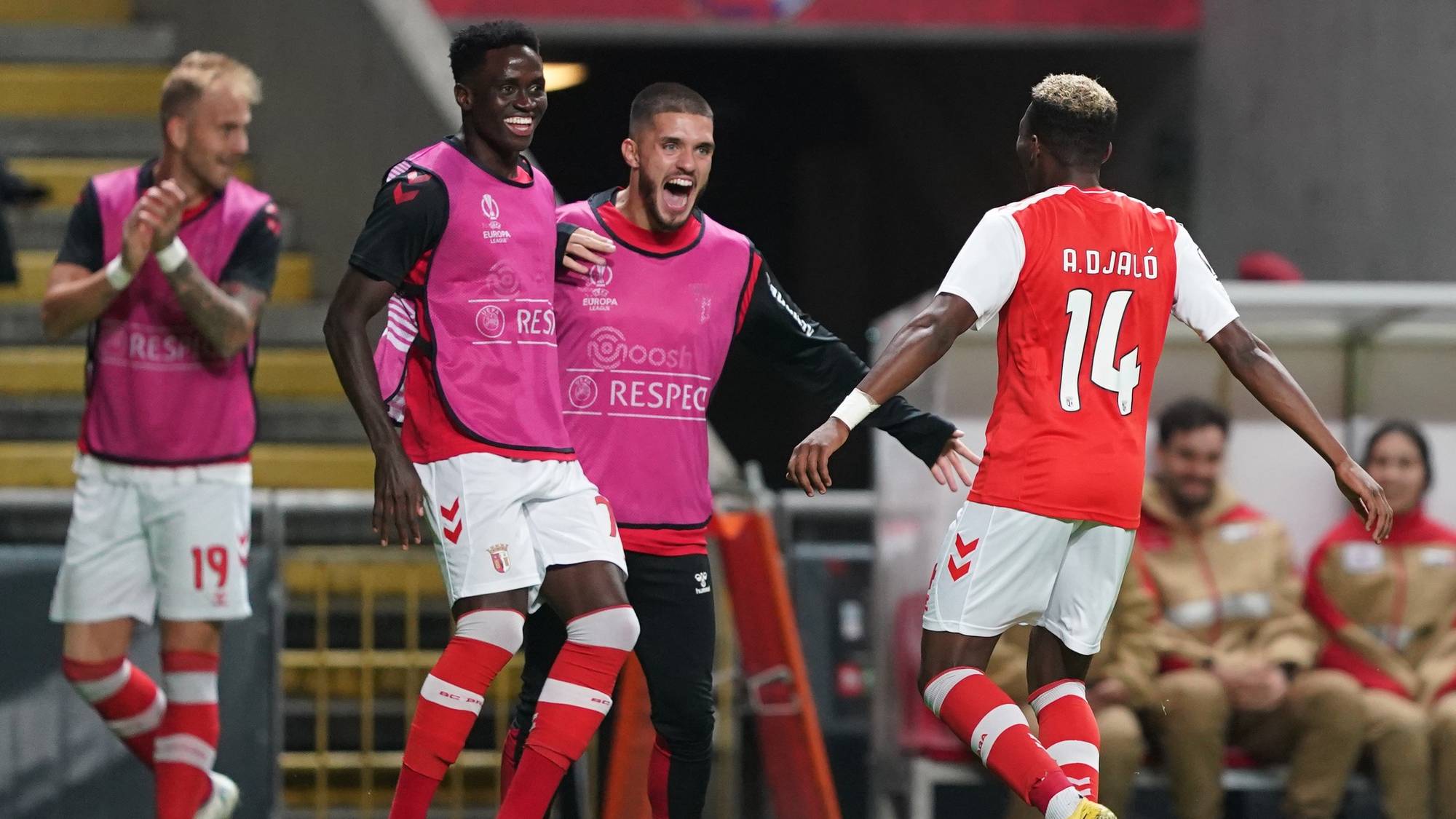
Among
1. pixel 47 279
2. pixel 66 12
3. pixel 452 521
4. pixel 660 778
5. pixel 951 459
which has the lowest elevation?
pixel 660 778

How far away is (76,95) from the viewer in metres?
9.82

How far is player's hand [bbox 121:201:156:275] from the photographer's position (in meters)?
5.38

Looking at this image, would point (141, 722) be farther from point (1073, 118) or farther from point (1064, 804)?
point (1073, 118)

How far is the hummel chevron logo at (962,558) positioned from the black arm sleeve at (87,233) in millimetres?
2943

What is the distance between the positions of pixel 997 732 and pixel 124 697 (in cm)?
293

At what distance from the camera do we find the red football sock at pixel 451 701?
4578 millimetres

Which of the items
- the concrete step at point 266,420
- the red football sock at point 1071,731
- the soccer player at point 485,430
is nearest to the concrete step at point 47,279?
the concrete step at point 266,420

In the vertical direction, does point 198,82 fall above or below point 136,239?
above

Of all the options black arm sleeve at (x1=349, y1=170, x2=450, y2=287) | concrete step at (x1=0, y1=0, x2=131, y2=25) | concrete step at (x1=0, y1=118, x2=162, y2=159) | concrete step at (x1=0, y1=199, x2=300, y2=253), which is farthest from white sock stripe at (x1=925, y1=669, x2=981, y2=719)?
concrete step at (x1=0, y1=0, x2=131, y2=25)

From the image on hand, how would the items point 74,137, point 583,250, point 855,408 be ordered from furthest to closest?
1. point 74,137
2. point 583,250
3. point 855,408

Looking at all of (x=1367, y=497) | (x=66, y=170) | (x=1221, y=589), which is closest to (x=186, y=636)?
(x=1367, y=497)

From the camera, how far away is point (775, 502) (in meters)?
8.59

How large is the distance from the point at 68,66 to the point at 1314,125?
709cm

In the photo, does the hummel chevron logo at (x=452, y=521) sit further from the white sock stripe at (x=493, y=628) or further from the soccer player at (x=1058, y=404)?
the soccer player at (x=1058, y=404)
